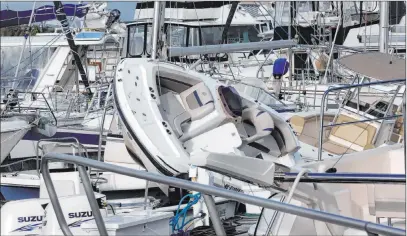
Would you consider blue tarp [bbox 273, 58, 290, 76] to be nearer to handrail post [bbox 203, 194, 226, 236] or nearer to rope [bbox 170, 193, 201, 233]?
rope [bbox 170, 193, 201, 233]

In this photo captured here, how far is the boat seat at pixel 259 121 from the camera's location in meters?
7.83

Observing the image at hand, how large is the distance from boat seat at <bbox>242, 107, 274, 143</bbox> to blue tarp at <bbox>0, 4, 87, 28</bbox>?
98.4 inches

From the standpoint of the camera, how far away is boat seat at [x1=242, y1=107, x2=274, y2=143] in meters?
7.83

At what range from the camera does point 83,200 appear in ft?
14.8

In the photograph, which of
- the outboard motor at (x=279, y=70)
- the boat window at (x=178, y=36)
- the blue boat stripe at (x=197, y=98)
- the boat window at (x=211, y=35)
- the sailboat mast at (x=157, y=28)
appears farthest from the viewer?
the boat window at (x=211, y=35)

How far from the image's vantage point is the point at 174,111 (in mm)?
8000

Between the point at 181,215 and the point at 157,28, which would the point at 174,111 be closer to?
the point at 157,28

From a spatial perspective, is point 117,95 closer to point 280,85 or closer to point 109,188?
point 109,188

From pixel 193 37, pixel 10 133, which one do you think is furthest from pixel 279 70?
pixel 10 133

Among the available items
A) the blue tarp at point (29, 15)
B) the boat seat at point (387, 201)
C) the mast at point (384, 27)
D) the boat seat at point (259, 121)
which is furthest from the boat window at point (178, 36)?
the boat seat at point (387, 201)

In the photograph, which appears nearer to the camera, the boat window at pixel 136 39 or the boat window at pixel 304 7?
the boat window at pixel 136 39

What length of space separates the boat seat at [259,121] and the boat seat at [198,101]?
1.40 feet

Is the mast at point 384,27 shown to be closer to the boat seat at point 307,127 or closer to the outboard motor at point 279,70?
the boat seat at point 307,127

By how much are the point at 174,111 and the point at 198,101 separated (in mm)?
266
